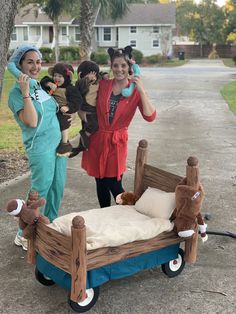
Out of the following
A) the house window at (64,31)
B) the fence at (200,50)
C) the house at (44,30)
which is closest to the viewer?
the house at (44,30)

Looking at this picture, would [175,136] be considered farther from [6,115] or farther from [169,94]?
[169,94]

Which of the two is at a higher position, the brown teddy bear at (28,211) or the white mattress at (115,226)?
the brown teddy bear at (28,211)

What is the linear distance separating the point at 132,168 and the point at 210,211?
1.96 metres

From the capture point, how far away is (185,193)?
133 inches

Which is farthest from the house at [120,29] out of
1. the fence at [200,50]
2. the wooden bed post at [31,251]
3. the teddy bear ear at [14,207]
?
the teddy bear ear at [14,207]

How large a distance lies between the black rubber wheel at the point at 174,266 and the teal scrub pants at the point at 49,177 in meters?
1.10

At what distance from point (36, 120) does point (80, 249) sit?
117 centimetres

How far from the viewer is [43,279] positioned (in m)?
3.42

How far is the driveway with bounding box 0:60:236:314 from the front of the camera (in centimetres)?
322

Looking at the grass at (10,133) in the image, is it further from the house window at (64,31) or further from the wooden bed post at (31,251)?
the house window at (64,31)

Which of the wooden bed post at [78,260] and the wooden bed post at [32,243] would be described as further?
the wooden bed post at [32,243]

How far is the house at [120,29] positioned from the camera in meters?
48.1

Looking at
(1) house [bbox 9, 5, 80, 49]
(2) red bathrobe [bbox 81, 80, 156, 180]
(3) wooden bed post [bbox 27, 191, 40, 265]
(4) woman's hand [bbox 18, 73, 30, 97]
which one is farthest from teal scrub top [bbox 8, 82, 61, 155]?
(1) house [bbox 9, 5, 80, 49]

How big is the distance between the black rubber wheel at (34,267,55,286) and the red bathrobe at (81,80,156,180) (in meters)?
1.08
